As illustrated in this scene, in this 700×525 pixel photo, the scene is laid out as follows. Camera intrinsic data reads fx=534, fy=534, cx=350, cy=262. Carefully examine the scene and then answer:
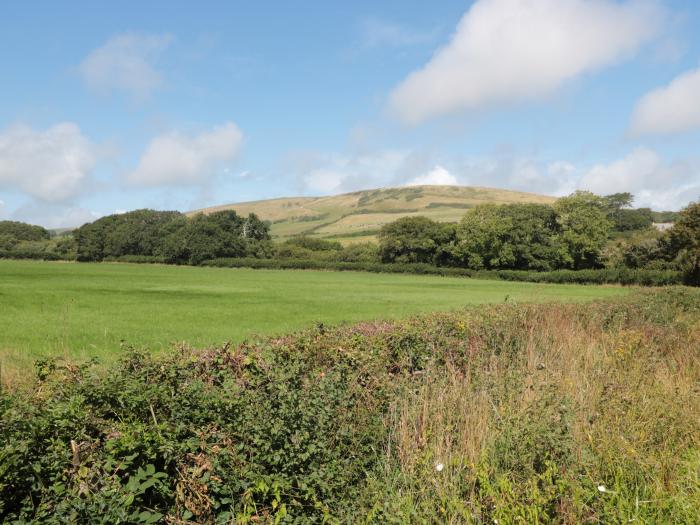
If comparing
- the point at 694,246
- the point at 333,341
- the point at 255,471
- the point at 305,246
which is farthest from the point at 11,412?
the point at 305,246

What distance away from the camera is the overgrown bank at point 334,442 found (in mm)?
4039

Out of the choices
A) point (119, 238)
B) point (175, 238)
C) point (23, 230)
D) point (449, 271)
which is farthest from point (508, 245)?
point (23, 230)

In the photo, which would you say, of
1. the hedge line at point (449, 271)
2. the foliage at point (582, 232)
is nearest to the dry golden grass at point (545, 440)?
the hedge line at point (449, 271)

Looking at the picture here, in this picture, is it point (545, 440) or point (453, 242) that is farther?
point (453, 242)

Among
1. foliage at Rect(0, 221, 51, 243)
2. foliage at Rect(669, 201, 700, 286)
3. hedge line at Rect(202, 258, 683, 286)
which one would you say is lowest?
hedge line at Rect(202, 258, 683, 286)

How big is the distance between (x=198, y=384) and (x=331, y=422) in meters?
1.35

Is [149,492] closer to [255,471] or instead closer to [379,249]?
[255,471]

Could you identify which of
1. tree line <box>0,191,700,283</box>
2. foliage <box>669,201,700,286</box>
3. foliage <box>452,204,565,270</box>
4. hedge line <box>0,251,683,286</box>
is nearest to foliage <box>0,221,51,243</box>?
tree line <box>0,191,700,283</box>

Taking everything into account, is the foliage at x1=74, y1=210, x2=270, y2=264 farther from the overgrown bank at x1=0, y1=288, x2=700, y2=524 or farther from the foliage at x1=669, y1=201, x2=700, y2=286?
the overgrown bank at x1=0, y1=288, x2=700, y2=524

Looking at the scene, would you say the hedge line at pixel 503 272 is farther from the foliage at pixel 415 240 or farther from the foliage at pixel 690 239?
the foliage at pixel 415 240

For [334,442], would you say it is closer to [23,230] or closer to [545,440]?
[545,440]

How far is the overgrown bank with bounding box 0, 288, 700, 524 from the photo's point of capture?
404 centimetres

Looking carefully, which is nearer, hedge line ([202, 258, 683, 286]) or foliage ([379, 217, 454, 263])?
hedge line ([202, 258, 683, 286])

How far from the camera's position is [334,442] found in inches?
215
